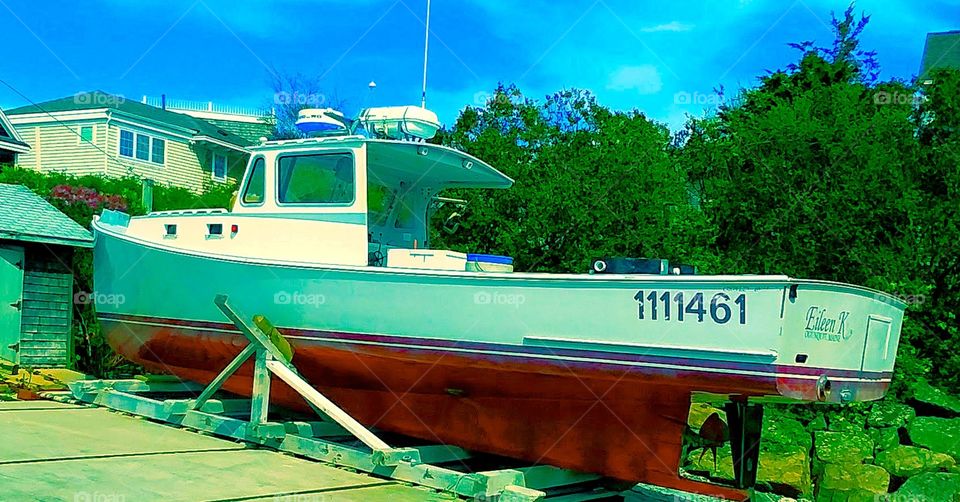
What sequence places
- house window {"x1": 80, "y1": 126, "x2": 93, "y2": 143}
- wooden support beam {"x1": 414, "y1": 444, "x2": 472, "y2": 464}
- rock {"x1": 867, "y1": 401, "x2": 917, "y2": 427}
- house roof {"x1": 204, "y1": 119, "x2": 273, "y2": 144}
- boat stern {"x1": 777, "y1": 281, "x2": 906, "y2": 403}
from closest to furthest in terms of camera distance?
boat stern {"x1": 777, "y1": 281, "x2": 906, "y2": 403} → wooden support beam {"x1": 414, "y1": 444, "x2": 472, "y2": 464} → rock {"x1": 867, "y1": 401, "x2": 917, "y2": 427} → house window {"x1": 80, "y1": 126, "x2": 93, "y2": 143} → house roof {"x1": 204, "y1": 119, "x2": 273, "y2": 144}

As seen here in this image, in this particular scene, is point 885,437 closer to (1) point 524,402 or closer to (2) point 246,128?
(1) point 524,402

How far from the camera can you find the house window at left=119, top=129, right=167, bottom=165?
30.0 m

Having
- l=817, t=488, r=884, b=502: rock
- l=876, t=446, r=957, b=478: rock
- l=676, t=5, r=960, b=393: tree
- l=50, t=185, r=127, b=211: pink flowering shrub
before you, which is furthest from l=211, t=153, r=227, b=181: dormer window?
l=876, t=446, r=957, b=478: rock

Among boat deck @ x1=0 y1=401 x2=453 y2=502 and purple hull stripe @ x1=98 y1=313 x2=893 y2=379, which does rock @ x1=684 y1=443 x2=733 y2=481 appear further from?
boat deck @ x1=0 y1=401 x2=453 y2=502

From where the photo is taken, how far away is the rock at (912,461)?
12.7 meters

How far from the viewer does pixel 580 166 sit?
15359mm

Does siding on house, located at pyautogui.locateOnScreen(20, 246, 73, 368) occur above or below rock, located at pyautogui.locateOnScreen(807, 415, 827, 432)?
above

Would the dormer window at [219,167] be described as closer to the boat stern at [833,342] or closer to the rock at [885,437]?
the rock at [885,437]

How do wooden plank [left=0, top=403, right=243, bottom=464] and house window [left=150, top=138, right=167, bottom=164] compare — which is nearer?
wooden plank [left=0, top=403, right=243, bottom=464]

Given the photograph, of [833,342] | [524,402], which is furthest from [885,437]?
[524,402]

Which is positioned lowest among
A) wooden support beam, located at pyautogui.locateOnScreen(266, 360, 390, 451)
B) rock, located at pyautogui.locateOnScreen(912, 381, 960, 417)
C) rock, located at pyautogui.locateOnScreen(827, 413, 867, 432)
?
rock, located at pyautogui.locateOnScreen(827, 413, 867, 432)

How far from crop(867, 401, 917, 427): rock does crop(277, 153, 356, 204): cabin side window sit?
29.2 feet

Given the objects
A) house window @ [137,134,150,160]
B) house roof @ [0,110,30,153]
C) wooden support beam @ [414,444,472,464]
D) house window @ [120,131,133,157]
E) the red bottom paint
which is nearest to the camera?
the red bottom paint

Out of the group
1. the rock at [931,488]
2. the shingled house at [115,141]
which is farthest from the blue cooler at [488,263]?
the shingled house at [115,141]
